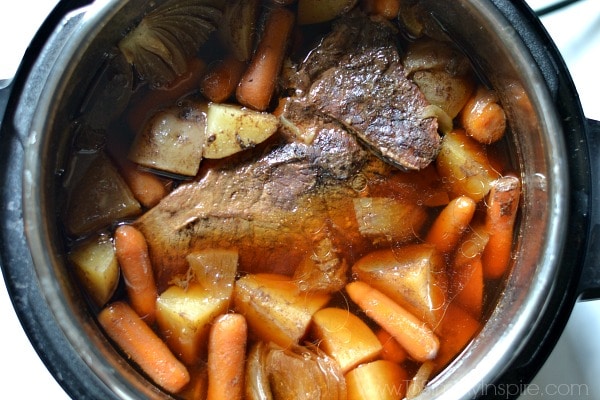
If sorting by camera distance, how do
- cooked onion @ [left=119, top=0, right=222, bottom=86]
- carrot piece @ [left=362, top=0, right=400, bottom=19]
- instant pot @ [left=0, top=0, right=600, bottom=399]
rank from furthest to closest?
1. carrot piece @ [left=362, top=0, right=400, bottom=19]
2. cooked onion @ [left=119, top=0, right=222, bottom=86]
3. instant pot @ [left=0, top=0, right=600, bottom=399]

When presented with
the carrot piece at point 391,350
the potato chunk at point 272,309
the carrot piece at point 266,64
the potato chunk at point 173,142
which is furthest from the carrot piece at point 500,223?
the potato chunk at point 173,142

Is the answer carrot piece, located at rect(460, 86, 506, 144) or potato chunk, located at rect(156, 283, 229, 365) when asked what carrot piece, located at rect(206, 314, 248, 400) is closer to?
potato chunk, located at rect(156, 283, 229, 365)

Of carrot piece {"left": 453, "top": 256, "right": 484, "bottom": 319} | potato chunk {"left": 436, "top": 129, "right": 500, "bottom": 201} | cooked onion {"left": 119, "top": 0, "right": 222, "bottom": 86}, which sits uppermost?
cooked onion {"left": 119, "top": 0, "right": 222, "bottom": 86}

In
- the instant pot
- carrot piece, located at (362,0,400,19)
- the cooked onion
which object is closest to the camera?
the instant pot

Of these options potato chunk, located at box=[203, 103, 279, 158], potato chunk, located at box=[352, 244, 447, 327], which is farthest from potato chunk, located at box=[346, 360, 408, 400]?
potato chunk, located at box=[203, 103, 279, 158]

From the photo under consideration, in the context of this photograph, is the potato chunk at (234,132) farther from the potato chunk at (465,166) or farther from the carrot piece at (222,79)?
the potato chunk at (465,166)
